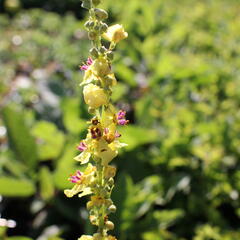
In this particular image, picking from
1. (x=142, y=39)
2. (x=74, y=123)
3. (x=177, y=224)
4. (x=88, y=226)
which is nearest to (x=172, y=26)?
(x=142, y=39)

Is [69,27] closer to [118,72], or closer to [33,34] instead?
[33,34]

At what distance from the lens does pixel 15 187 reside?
232 centimetres

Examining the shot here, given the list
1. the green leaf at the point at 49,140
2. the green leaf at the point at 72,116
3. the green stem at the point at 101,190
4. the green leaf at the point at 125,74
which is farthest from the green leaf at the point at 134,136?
the green stem at the point at 101,190

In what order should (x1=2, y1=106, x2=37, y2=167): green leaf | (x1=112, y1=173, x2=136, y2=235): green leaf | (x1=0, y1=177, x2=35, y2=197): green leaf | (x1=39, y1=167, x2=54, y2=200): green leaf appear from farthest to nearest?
(x1=2, y1=106, x2=37, y2=167): green leaf < (x1=39, y1=167, x2=54, y2=200): green leaf < (x1=0, y1=177, x2=35, y2=197): green leaf < (x1=112, y1=173, x2=136, y2=235): green leaf

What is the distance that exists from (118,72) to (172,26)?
4.74 ft

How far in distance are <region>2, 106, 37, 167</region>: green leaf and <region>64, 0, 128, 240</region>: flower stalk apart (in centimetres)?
154

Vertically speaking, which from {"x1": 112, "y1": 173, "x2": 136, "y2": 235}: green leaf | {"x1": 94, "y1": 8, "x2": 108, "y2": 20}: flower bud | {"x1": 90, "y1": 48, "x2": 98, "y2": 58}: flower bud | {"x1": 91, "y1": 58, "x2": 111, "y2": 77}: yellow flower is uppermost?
{"x1": 112, "y1": 173, "x2": 136, "y2": 235}: green leaf

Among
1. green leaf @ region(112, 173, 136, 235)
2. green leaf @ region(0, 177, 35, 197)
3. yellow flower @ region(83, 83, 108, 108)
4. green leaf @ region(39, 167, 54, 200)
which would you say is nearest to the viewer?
yellow flower @ region(83, 83, 108, 108)

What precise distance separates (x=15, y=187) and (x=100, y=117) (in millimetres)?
1428

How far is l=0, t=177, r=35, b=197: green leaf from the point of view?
2273 millimetres

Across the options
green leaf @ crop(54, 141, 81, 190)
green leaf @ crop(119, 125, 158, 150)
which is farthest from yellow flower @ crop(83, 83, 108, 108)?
green leaf @ crop(119, 125, 158, 150)

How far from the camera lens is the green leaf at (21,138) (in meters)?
2.53

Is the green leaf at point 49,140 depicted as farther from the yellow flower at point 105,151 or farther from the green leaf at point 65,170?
the yellow flower at point 105,151

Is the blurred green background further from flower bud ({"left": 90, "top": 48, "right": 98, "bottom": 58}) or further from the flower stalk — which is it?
flower bud ({"left": 90, "top": 48, "right": 98, "bottom": 58})
